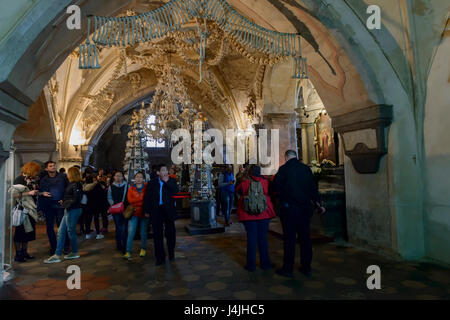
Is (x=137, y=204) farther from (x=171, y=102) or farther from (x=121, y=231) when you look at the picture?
(x=171, y=102)

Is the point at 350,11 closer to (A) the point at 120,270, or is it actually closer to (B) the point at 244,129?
(A) the point at 120,270

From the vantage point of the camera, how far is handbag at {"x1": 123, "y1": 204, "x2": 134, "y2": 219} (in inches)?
145

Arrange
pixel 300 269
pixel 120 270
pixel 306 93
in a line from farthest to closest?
pixel 306 93
pixel 120 270
pixel 300 269

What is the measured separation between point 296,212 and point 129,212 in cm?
224

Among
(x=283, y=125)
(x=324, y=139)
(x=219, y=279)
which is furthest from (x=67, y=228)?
(x=324, y=139)

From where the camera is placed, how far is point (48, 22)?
2.55m

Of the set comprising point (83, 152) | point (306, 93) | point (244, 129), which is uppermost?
point (306, 93)

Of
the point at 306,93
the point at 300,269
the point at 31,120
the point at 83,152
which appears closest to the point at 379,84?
the point at 300,269

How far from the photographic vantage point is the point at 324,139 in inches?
336

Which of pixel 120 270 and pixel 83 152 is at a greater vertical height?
pixel 83 152

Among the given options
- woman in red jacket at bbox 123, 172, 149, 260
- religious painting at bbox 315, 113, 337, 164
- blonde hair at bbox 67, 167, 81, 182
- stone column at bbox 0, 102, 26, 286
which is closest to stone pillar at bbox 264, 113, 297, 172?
religious painting at bbox 315, 113, 337, 164

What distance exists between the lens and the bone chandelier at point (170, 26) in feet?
10.3
